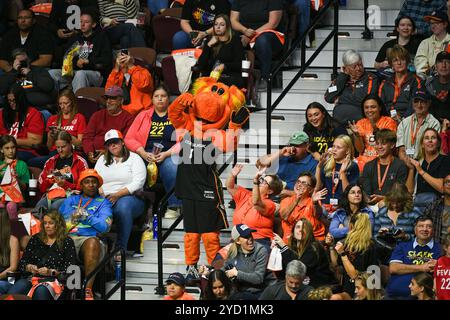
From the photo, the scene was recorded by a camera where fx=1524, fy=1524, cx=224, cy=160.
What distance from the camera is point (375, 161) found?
14.7 m

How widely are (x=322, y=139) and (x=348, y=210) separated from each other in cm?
115

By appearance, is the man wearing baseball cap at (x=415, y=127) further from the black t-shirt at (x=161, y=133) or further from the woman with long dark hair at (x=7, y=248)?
the woman with long dark hair at (x=7, y=248)

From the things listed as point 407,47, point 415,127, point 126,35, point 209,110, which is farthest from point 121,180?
point 407,47

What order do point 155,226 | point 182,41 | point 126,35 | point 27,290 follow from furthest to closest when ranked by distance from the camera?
point 126,35, point 182,41, point 155,226, point 27,290

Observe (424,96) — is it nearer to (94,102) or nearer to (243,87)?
(243,87)

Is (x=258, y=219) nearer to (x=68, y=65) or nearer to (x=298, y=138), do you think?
(x=298, y=138)

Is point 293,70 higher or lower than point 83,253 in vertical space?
higher

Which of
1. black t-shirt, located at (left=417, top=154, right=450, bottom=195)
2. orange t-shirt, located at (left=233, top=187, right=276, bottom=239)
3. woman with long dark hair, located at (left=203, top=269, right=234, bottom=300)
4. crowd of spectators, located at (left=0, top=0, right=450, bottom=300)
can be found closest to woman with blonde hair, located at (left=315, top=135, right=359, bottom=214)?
crowd of spectators, located at (left=0, top=0, right=450, bottom=300)

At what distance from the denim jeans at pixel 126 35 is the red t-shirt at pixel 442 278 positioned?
5.41m

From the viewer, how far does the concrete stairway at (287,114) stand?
1527 cm

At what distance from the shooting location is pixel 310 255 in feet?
45.9

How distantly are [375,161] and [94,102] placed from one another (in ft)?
11.8

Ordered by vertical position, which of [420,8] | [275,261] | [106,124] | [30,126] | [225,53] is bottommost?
[275,261]
